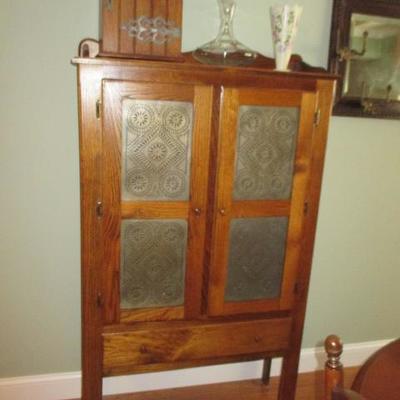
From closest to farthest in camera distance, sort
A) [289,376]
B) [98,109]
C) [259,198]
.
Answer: [98,109]
[259,198]
[289,376]

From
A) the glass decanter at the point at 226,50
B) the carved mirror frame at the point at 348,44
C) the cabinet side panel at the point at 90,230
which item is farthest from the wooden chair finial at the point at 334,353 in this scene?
the carved mirror frame at the point at 348,44

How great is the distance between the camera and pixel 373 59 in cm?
209

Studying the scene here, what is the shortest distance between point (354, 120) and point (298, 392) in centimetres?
145

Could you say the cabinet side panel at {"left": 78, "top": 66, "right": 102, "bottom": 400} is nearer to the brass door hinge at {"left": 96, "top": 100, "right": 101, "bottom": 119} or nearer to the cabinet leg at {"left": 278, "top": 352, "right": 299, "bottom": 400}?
the brass door hinge at {"left": 96, "top": 100, "right": 101, "bottom": 119}

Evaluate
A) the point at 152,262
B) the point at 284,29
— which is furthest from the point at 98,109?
the point at 284,29

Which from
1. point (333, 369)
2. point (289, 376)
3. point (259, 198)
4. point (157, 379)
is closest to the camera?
point (333, 369)

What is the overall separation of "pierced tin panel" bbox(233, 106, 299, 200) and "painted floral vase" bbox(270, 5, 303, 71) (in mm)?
233

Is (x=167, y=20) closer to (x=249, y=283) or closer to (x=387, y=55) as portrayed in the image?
(x=249, y=283)

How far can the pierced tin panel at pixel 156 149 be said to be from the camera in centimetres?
146

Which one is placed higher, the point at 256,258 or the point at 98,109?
the point at 98,109

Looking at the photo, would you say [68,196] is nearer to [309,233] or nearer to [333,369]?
[309,233]

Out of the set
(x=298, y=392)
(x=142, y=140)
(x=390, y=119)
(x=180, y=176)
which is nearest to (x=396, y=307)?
(x=298, y=392)

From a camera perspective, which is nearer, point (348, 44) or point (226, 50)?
point (226, 50)

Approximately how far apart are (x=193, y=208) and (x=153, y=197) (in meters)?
0.15
